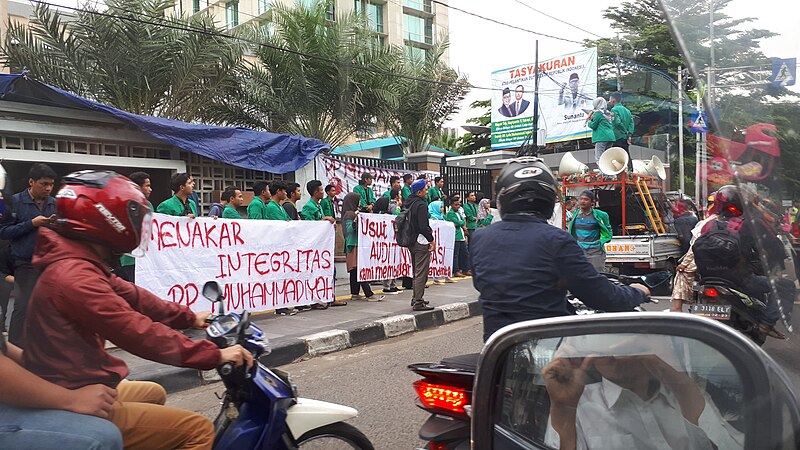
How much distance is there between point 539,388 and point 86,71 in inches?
469

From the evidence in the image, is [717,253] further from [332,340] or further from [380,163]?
[380,163]

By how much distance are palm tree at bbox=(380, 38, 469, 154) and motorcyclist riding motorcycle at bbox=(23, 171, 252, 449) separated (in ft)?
51.1

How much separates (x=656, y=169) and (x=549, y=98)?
48.4 ft

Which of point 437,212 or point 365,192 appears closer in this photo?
point 365,192

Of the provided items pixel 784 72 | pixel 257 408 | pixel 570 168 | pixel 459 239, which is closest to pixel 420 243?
pixel 459 239

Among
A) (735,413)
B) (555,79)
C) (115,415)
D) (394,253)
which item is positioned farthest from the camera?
(555,79)

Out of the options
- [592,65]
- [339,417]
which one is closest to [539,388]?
[339,417]

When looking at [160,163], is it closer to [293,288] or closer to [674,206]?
[293,288]

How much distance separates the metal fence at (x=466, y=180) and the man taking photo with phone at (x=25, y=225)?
1007 cm

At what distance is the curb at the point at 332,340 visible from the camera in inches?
197

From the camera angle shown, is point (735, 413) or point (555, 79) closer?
point (735, 413)

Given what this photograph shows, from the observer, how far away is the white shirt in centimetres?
137

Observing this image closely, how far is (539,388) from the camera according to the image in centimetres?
160

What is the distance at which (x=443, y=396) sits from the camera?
7.51ft
